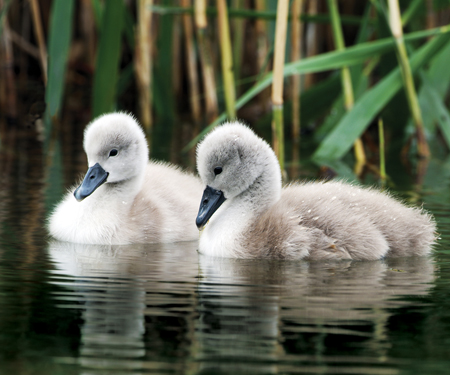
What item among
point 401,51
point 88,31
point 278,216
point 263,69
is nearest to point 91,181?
point 278,216

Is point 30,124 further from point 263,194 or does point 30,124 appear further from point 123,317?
point 123,317

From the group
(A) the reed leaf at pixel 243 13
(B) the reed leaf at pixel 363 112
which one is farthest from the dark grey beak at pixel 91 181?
(A) the reed leaf at pixel 243 13

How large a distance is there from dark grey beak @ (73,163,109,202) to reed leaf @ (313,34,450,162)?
6.89 feet

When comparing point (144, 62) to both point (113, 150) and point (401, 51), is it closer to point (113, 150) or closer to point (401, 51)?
point (401, 51)

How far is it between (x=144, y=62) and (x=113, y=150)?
471 cm

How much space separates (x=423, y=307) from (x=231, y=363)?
2.98 feet

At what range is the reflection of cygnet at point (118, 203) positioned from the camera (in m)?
4.67

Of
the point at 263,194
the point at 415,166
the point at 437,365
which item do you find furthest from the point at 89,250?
the point at 415,166

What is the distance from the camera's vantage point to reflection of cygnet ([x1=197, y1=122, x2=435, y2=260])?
13.2ft

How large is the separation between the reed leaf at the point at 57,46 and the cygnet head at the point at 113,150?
202 centimetres

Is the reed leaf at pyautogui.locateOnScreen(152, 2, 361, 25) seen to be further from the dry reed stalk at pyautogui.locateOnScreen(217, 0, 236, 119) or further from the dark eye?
the dark eye

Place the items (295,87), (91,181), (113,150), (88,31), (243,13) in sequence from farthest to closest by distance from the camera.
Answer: (88,31)
(295,87)
(243,13)
(113,150)
(91,181)

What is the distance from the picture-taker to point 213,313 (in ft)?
9.45

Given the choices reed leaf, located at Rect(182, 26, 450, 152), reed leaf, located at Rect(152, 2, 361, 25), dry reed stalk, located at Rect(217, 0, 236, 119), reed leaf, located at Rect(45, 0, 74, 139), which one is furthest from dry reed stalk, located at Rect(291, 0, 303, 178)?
reed leaf, located at Rect(45, 0, 74, 139)
